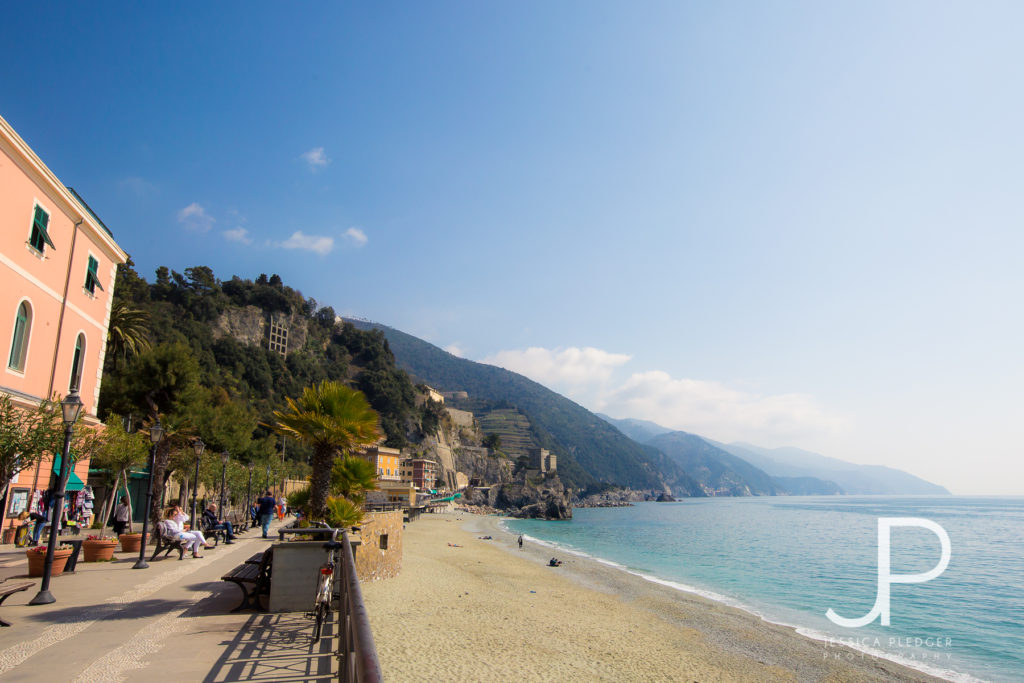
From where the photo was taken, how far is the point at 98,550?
12266mm

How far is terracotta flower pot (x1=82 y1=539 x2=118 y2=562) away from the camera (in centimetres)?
1226

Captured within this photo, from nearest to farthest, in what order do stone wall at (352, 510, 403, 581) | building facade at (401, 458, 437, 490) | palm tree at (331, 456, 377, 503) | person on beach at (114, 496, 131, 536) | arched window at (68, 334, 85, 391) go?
stone wall at (352, 510, 403, 581), palm tree at (331, 456, 377, 503), person on beach at (114, 496, 131, 536), arched window at (68, 334, 85, 391), building facade at (401, 458, 437, 490)

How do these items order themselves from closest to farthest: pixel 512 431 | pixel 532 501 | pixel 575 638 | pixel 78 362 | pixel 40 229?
pixel 575 638, pixel 40 229, pixel 78 362, pixel 532 501, pixel 512 431

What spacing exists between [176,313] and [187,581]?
237ft

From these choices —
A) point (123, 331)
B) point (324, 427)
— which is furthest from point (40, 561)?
Result: point (123, 331)

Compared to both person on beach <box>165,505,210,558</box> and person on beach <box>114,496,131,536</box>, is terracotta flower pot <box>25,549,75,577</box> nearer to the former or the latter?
person on beach <box>165,505,210,558</box>

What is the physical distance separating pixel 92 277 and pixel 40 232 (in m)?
3.69

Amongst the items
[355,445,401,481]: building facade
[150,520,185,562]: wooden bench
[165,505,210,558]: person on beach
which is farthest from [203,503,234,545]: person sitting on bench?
[355,445,401,481]: building facade

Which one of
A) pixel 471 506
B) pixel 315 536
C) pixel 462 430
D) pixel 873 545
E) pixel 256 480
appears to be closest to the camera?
pixel 315 536

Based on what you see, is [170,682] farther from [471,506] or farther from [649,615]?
[471,506]

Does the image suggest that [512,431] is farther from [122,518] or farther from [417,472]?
[122,518]

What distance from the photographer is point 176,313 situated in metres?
71.5

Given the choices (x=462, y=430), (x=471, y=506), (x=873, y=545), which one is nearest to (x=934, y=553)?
(x=873, y=545)

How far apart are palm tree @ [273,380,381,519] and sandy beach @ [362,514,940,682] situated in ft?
9.36
